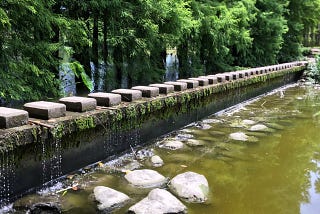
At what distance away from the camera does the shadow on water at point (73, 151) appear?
4584mm

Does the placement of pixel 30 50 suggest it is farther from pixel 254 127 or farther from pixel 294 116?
pixel 294 116

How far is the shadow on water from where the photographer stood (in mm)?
4584

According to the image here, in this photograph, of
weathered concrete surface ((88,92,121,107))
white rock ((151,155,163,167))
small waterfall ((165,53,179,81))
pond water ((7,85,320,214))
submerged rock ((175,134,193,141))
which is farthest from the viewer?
small waterfall ((165,53,179,81))

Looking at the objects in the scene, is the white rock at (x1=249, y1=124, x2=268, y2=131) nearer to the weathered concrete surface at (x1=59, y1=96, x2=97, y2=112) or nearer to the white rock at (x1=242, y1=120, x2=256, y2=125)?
the white rock at (x1=242, y1=120, x2=256, y2=125)

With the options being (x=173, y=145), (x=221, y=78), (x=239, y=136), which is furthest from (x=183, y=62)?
(x=173, y=145)

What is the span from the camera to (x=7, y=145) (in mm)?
4215

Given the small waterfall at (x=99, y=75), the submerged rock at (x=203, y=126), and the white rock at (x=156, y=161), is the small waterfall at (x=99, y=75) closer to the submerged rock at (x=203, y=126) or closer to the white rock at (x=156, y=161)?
the submerged rock at (x=203, y=126)

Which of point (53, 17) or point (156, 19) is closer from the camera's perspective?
point (53, 17)

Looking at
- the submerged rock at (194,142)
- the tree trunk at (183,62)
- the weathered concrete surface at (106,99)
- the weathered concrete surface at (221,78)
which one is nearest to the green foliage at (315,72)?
the tree trunk at (183,62)

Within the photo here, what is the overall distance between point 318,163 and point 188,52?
29.0 ft

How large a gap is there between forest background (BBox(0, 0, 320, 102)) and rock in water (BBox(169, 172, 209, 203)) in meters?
3.50

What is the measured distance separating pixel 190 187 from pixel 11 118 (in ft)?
7.96

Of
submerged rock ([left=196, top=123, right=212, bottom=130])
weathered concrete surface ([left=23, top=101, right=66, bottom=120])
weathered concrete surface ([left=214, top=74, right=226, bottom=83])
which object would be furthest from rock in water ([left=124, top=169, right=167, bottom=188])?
weathered concrete surface ([left=214, top=74, right=226, bottom=83])

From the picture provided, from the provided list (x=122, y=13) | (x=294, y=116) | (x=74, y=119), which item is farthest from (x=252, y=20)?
(x=74, y=119)
